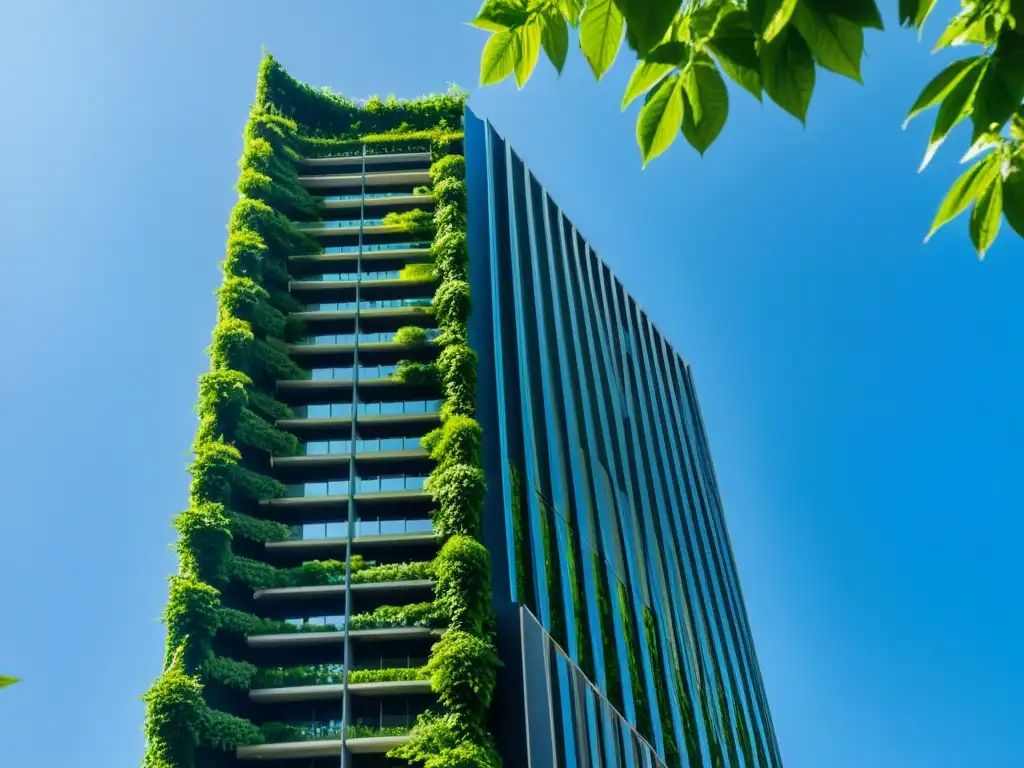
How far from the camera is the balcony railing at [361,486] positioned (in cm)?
3644

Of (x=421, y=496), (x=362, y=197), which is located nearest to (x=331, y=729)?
(x=421, y=496)

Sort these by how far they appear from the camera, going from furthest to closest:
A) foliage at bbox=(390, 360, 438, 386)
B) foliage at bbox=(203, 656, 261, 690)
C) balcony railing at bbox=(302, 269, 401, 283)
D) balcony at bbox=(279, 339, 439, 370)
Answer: balcony railing at bbox=(302, 269, 401, 283)
balcony at bbox=(279, 339, 439, 370)
foliage at bbox=(390, 360, 438, 386)
foliage at bbox=(203, 656, 261, 690)

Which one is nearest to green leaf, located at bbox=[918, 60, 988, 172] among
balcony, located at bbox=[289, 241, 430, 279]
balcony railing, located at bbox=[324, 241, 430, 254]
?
balcony, located at bbox=[289, 241, 430, 279]

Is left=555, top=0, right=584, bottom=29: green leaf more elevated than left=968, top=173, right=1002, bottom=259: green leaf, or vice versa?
left=555, top=0, right=584, bottom=29: green leaf

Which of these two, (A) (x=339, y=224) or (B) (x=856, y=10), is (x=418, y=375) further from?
(B) (x=856, y=10)

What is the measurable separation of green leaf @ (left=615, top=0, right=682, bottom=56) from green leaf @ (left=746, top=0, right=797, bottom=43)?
0.13 metres

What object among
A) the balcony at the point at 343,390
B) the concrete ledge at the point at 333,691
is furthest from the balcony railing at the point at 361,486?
the concrete ledge at the point at 333,691

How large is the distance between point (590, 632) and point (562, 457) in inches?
284

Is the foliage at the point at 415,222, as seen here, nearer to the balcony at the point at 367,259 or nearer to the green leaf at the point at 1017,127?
the balcony at the point at 367,259

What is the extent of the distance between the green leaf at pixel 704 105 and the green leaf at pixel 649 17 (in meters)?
0.18

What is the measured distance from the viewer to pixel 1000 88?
1652mm

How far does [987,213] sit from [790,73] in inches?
19.5

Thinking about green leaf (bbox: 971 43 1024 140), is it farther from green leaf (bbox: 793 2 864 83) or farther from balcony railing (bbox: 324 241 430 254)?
balcony railing (bbox: 324 241 430 254)

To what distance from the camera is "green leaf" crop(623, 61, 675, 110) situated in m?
1.70
